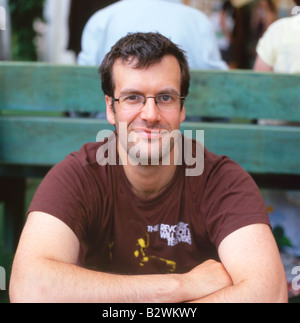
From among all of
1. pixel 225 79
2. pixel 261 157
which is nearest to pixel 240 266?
pixel 261 157

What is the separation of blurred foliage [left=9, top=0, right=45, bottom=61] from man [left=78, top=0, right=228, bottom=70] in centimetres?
401

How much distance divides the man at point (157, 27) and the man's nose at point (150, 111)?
101 centimetres

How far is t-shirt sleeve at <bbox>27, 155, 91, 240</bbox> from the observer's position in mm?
1960

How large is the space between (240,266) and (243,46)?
695 cm

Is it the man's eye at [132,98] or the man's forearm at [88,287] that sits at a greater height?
the man's eye at [132,98]

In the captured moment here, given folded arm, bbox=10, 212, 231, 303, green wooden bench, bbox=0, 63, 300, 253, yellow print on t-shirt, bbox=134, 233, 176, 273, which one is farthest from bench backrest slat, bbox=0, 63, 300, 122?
folded arm, bbox=10, 212, 231, 303

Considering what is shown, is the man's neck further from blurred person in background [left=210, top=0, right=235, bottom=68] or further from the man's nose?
blurred person in background [left=210, top=0, right=235, bottom=68]

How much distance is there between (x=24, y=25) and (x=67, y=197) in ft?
20.1

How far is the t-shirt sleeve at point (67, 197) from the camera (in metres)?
1.96

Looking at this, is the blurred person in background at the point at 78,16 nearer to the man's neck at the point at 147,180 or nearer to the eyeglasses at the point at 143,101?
the eyeglasses at the point at 143,101

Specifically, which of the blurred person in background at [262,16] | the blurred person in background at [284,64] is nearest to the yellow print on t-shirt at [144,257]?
the blurred person in background at [284,64]

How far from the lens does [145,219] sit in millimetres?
2113

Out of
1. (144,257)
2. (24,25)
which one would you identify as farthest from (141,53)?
(24,25)

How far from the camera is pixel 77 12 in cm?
474
